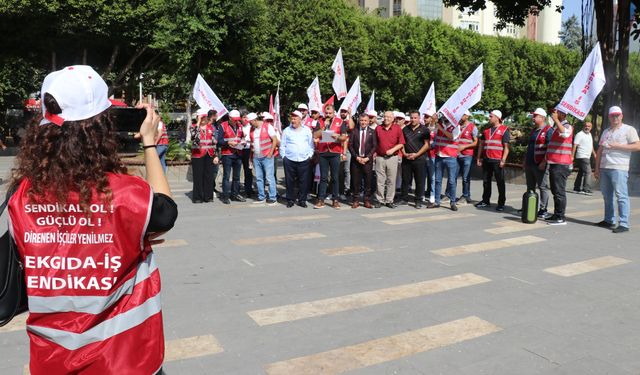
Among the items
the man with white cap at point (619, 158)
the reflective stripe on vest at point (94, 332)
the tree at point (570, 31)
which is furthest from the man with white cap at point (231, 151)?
the tree at point (570, 31)

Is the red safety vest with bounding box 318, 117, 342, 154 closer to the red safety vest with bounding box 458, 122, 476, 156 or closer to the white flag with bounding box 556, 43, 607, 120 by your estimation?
the red safety vest with bounding box 458, 122, 476, 156

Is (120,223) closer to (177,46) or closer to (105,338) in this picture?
(105,338)

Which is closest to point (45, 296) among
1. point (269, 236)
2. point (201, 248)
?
point (201, 248)

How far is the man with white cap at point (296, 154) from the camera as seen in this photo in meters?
10.9

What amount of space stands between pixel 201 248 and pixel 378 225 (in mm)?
2943

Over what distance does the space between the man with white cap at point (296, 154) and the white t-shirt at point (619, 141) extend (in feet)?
16.4

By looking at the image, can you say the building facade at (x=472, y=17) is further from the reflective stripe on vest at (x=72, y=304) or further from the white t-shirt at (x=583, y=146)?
the reflective stripe on vest at (x=72, y=304)

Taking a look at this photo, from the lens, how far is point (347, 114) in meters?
12.1

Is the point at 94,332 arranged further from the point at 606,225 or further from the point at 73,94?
the point at 606,225

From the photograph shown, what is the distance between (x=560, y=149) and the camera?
9.26 metres

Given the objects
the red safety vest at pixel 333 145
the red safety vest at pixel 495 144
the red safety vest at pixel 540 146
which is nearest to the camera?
the red safety vest at pixel 540 146

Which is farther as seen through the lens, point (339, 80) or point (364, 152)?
point (339, 80)

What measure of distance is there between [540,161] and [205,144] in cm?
607

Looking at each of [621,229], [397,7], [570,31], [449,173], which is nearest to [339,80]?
[449,173]
